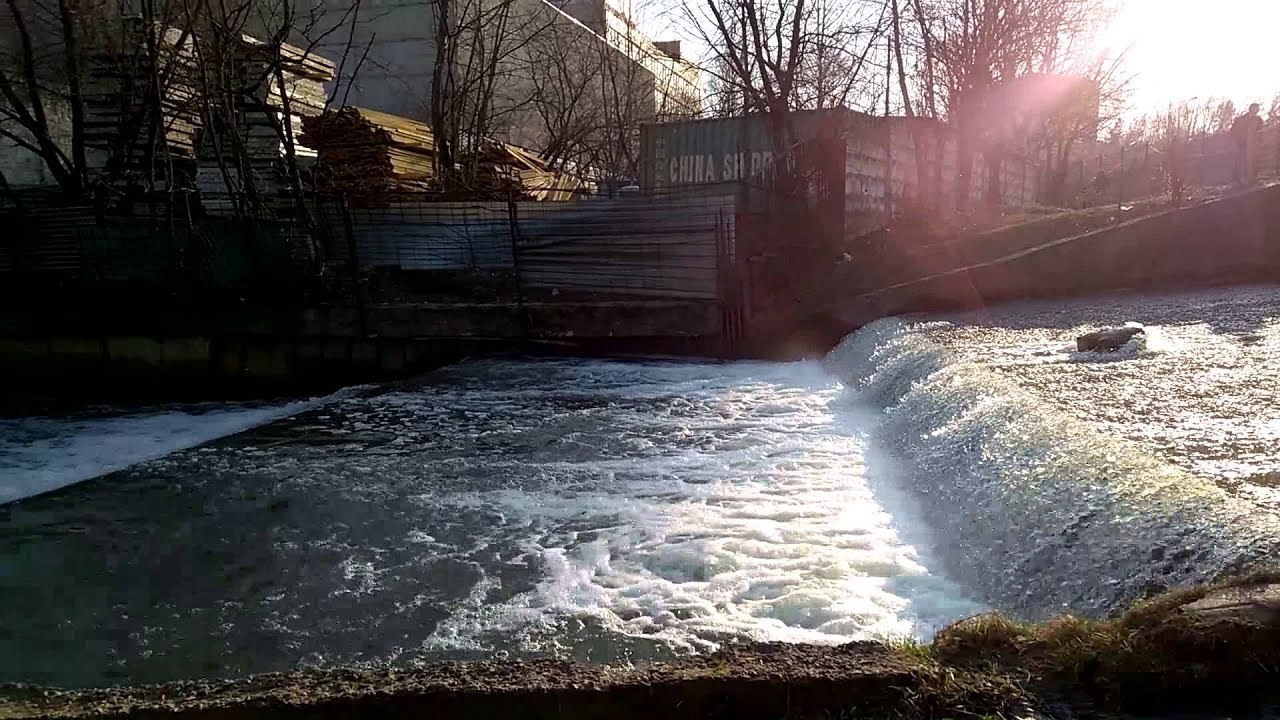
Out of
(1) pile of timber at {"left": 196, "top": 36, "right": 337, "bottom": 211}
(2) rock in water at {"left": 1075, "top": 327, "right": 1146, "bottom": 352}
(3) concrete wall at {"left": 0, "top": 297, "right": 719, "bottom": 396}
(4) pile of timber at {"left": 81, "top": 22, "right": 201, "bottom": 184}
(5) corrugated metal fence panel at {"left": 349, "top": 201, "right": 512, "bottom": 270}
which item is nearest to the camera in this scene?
(2) rock in water at {"left": 1075, "top": 327, "right": 1146, "bottom": 352}

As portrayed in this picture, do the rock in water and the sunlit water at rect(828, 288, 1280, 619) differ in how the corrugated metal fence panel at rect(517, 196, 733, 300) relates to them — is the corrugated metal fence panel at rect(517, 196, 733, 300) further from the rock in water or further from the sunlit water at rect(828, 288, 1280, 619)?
the rock in water

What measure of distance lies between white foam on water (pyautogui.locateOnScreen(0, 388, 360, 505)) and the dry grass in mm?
7028

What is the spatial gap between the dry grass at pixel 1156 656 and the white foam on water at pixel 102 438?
703 cm

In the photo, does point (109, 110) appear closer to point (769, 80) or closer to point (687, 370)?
point (687, 370)

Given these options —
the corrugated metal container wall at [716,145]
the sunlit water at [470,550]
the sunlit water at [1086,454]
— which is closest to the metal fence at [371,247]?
the sunlit water at [1086,454]

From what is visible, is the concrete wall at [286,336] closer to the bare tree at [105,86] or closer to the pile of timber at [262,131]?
the bare tree at [105,86]

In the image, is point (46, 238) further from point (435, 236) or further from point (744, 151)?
point (744, 151)

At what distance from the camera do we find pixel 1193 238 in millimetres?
13242

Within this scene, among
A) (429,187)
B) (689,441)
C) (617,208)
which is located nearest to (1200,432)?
(689,441)

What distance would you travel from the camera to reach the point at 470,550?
16.4 ft

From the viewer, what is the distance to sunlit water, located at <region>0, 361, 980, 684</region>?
12.8 ft

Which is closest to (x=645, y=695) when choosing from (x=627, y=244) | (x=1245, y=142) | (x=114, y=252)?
(x=627, y=244)

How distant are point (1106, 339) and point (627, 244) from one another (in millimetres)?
6082

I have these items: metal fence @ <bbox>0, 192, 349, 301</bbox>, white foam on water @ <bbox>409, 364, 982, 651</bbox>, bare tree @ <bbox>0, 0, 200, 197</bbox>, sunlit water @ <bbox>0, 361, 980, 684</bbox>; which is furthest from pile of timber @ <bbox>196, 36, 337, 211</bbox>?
white foam on water @ <bbox>409, 364, 982, 651</bbox>
